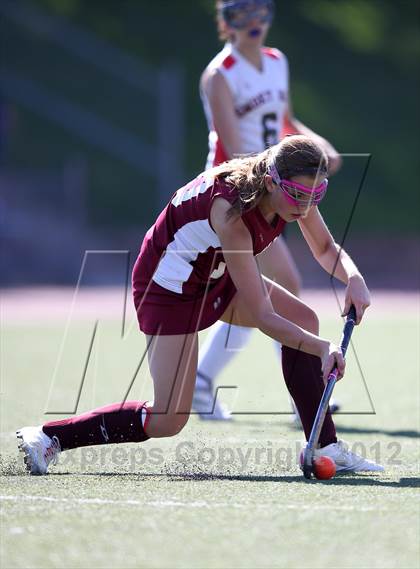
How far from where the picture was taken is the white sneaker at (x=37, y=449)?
196 inches

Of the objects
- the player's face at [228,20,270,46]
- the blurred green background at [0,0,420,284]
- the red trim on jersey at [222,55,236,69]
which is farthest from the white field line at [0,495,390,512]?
the blurred green background at [0,0,420,284]

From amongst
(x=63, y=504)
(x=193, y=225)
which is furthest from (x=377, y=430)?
(x=63, y=504)

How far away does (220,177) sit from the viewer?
4.89 metres

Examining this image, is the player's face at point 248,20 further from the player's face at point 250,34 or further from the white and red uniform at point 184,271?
the white and red uniform at point 184,271

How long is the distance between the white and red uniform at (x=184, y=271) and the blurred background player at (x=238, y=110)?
1.34 metres

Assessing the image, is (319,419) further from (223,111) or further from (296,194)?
(223,111)

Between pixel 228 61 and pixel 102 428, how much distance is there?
8.89 feet

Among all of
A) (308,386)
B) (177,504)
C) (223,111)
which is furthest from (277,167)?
(223,111)

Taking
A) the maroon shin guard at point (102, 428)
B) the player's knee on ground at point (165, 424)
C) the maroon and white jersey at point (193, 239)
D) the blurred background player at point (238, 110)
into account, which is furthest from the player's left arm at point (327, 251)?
the blurred background player at point (238, 110)

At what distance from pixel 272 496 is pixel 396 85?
56.3ft

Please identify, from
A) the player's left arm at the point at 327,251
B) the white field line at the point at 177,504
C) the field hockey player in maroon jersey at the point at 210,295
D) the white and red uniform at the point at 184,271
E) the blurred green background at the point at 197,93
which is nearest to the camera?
the white field line at the point at 177,504

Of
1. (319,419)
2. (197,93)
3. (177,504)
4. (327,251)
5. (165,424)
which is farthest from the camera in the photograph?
(197,93)

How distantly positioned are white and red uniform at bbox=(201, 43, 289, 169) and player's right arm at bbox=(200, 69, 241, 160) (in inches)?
1.7

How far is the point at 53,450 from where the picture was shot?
5102 mm
